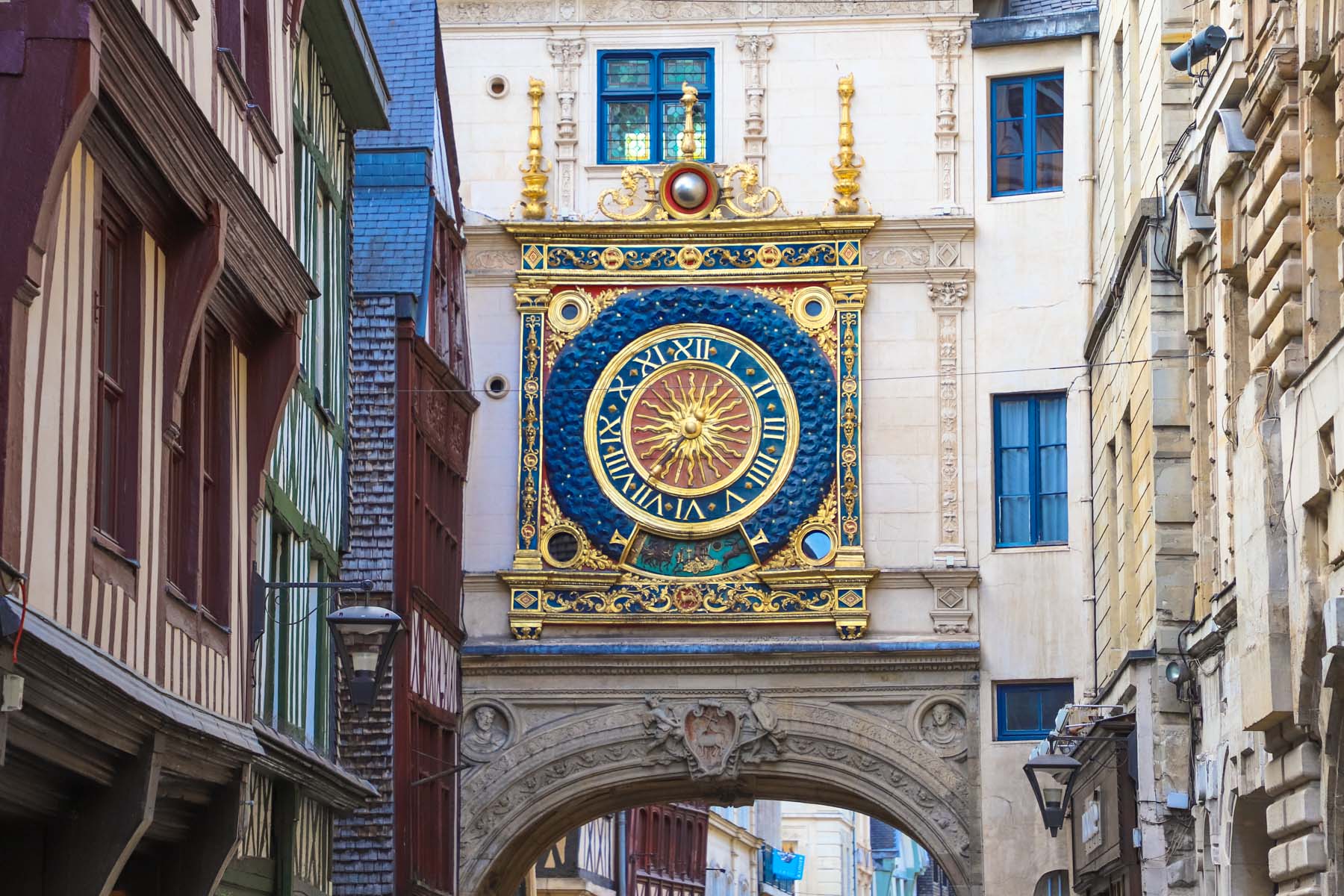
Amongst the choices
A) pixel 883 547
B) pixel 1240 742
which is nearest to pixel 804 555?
pixel 883 547

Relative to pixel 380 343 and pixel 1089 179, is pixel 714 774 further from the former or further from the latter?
pixel 1089 179

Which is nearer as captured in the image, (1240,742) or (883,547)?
(1240,742)

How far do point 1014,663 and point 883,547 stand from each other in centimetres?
146

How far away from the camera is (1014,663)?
20.6 meters

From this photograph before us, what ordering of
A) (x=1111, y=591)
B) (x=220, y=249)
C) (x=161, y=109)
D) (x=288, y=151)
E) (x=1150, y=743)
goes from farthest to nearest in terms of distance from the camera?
(x=1111, y=591), (x=1150, y=743), (x=288, y=151), (x=220, y=249), (x=161, y=109)

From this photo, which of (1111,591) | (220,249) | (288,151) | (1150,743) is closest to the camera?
(220,249)

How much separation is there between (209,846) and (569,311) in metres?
11.6

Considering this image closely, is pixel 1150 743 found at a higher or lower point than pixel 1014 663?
lower

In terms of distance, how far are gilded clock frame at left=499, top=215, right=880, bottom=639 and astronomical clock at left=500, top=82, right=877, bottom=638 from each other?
0.05 ft

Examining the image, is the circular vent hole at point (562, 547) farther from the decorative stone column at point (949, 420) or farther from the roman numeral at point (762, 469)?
the decorative stone column at point (949, 420)

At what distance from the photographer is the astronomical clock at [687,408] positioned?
21078mm

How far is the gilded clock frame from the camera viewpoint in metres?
21.0

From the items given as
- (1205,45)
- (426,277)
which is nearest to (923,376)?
(426,277)

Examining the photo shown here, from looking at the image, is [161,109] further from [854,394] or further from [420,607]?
[854,394]
